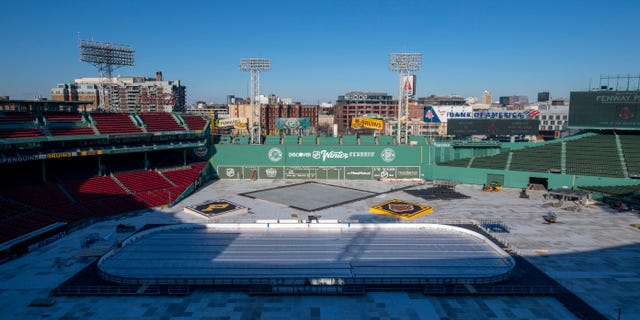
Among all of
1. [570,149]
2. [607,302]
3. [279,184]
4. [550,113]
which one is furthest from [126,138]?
[550,113]

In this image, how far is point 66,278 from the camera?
96.9 feet

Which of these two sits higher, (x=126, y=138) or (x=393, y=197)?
(x=126, y=138)

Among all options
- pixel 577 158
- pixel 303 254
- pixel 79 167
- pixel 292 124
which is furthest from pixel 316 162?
pixel 577 158

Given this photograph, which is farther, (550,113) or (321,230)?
(550,113)

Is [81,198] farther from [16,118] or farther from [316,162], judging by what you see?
[316,162]

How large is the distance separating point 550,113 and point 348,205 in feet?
365

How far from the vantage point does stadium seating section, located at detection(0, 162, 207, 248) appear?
39812mm

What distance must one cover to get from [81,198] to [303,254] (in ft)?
102

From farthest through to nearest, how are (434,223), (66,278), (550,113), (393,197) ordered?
(550,113) < (393,197) < (434,223) < (66,278)

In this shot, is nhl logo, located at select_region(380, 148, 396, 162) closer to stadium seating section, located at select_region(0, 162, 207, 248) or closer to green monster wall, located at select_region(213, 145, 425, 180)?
green monster wall, located at select_region(213, 145, 425, 180)

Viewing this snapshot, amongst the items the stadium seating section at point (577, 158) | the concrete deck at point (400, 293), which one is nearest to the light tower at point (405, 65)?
the stadium seating section at point (577, 158)

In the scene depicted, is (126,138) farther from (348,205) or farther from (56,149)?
(348,205)

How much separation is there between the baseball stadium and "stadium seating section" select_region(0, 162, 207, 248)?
0.90 ft

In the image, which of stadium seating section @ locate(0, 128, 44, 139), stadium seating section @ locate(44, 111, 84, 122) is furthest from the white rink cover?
stadium seating section @ locate(44, 111, 84, 122)
